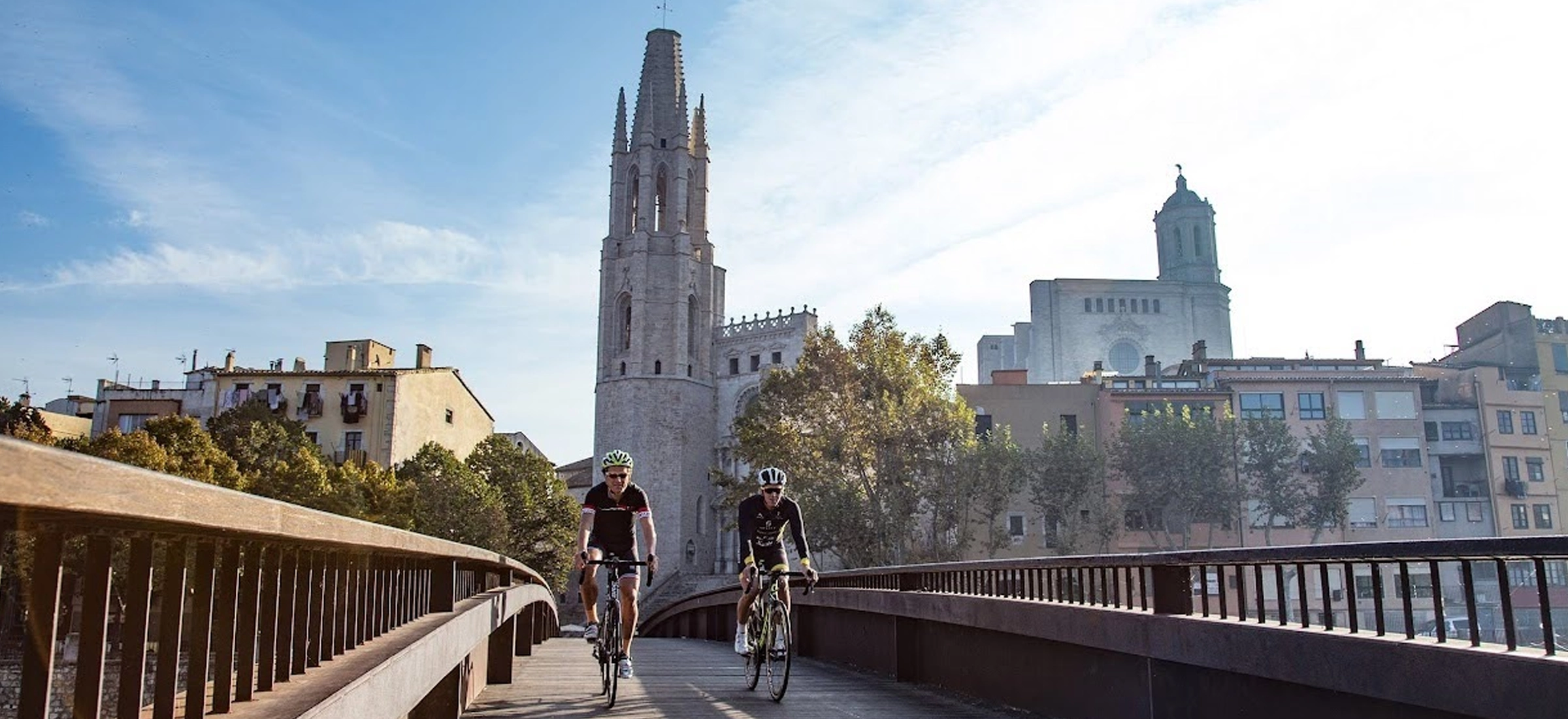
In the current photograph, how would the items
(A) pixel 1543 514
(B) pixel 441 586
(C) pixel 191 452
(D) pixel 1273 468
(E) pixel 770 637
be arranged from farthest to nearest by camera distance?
1. (A) pixel 1543 514
2. (D) pixel 1273 468
3. (C) pixel 191 452
4. (E) pixel 770 637
5. (B) pixel 441 586

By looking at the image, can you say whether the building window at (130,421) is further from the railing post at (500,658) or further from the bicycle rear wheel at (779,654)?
the bicycle rear wheel at (779,654)

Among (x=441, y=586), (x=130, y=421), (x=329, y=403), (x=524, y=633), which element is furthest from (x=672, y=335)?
(x=441, y=586)

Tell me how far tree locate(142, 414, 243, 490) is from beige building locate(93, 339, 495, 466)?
15168 millimetres

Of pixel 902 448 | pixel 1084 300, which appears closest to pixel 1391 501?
pixel 902 448

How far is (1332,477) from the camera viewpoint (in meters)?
55.5

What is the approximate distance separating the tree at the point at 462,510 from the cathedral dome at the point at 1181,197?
9500 cm

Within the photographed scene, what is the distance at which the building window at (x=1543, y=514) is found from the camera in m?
62.1

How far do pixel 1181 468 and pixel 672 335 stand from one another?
44511 millimetres

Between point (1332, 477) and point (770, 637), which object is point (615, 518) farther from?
point (1332, 477)

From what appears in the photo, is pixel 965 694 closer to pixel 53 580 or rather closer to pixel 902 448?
pixel 53 580

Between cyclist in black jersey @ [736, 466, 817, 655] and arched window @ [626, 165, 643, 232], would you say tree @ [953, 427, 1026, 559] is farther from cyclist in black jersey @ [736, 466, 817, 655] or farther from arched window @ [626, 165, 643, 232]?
arched window @ [626, 165, 643, 232]

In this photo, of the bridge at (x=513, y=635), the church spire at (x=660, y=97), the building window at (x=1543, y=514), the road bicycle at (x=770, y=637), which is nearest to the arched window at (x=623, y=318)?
the church spire at (x=660, y=97)

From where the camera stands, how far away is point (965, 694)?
9.69 m

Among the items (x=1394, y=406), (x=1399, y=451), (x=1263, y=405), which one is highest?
(x=1263, y=405)
